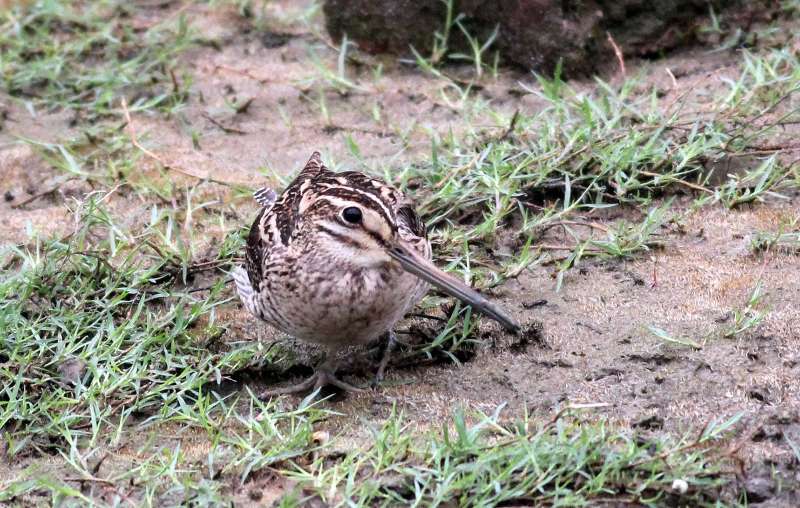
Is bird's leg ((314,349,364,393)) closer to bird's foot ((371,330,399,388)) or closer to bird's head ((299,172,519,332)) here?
bird's foot ((371,330,399,388))

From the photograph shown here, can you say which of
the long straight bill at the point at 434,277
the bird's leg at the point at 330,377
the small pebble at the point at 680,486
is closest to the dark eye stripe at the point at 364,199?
the long straight bill at the point at 434,277

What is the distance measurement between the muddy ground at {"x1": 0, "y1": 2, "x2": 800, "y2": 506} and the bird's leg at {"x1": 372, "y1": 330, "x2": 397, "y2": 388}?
53 millimetres

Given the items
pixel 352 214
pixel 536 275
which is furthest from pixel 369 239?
pixel 536 275

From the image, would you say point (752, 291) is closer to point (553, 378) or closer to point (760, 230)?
point (760, 230)

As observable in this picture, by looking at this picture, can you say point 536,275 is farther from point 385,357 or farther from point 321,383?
point 321,383

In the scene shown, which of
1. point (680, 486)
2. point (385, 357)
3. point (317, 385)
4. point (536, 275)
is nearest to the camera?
point (680, 486)

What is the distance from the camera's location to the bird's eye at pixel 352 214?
191 inches

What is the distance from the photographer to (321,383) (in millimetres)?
5270

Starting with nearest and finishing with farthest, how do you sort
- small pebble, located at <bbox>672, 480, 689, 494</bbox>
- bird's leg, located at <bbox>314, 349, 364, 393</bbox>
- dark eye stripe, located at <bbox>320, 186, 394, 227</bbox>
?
small pebble, located at <bbox>672, 480, 689, 494</bbox> → dark eye stripe, located at <bbox>320, 186, 394, 227</bbox> → bird's leg, located at <bbox>314, 349, 364, 393</bbox>

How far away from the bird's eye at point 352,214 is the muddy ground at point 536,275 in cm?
80

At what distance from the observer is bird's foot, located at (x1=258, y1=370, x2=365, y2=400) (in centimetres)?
527

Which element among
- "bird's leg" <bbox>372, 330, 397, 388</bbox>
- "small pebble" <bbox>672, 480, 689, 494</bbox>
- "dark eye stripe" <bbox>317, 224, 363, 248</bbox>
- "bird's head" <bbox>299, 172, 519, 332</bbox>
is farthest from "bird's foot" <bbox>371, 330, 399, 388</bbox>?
"small pebble" <bbox>672, 480, 689, 494</bbox>

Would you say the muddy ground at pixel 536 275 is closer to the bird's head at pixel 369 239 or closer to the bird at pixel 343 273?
the bird at pixel 343 273

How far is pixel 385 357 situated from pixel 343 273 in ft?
2.00
